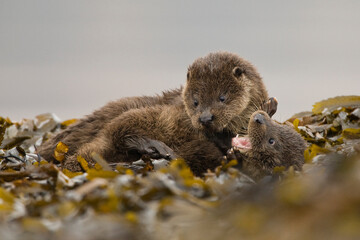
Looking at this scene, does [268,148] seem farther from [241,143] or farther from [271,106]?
[271,106]

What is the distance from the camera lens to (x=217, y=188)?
87.7 inches

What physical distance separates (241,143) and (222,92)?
54 cm

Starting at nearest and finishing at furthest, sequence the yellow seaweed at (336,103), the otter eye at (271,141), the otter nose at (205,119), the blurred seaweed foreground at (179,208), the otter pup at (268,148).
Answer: the blurred seaweed foreground at (179,208)
the otter pup at (268,148)
the otter eye at (271,141)
the otter nose at (205,119)
the yellow seaweed at (336,103)

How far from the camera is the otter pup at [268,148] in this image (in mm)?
3408

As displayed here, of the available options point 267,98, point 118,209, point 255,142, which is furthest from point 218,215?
point 267,98

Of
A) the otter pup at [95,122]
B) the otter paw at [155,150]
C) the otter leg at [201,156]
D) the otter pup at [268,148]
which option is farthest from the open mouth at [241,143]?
the otter pup at [95,122]

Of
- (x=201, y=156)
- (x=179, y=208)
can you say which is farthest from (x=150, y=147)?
(x=179, y=208)

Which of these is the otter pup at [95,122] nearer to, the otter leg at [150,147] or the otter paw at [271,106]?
the otter leg at [150,147]

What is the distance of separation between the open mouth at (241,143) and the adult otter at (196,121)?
94 mm

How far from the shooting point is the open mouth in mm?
3619

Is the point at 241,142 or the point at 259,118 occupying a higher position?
the point at 259,118

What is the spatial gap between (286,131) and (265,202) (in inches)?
77.9

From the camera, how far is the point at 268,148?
11.5 ft

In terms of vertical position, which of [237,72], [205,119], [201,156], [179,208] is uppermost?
[237,72]
